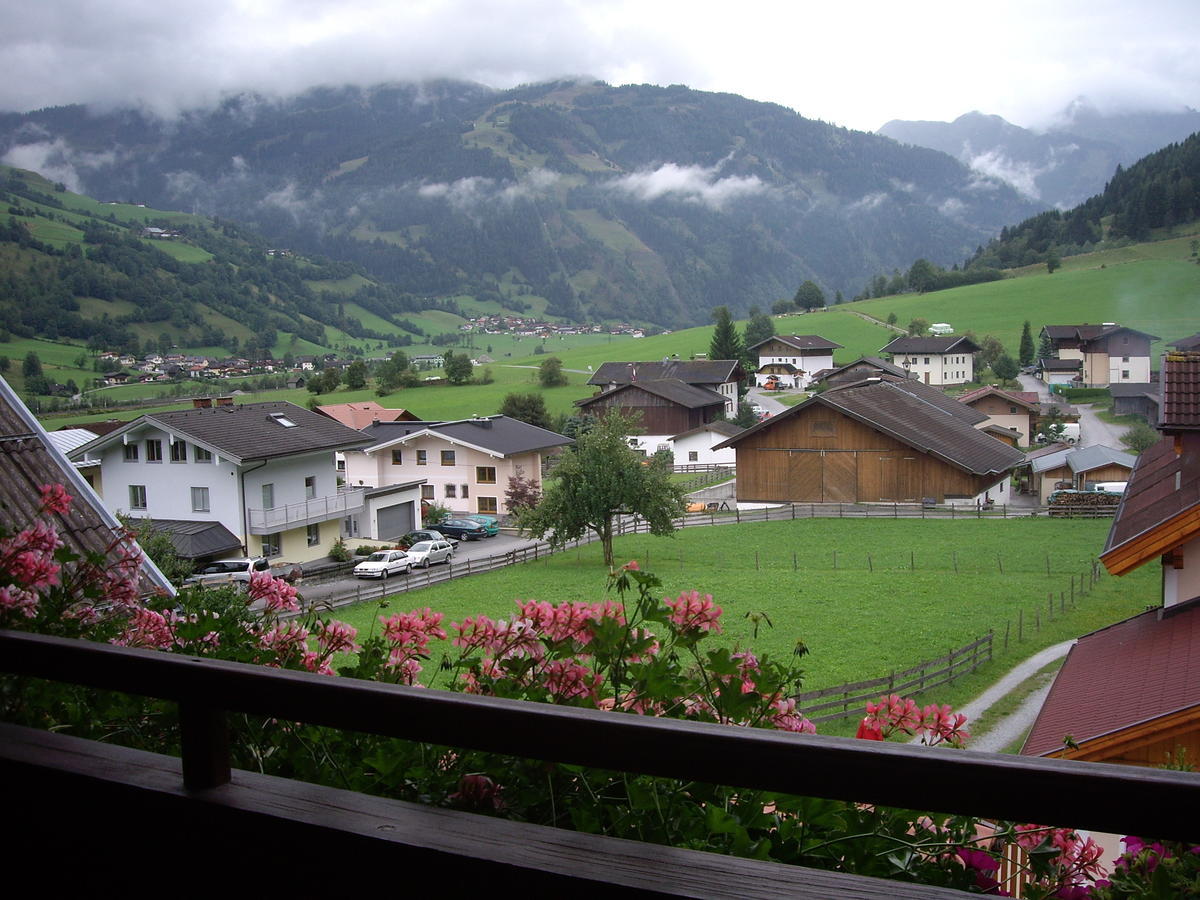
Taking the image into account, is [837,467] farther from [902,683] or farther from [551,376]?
[551,376]

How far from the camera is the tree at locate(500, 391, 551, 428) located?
3634cm

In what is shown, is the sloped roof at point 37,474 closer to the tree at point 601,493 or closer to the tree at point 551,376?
the tree at point 601,493

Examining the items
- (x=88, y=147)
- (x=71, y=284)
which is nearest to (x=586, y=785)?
(x=71, y=284)

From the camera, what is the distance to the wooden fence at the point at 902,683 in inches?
272

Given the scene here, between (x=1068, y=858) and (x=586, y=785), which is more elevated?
(x=586, y=785)

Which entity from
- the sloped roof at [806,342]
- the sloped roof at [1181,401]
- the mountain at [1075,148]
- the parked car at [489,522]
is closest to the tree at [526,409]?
the parked car at [489,522]

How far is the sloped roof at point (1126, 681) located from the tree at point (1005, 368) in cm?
3338

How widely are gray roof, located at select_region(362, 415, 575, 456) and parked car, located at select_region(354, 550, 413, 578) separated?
7.76 meters

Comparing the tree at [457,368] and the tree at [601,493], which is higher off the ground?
the tree at [457,368]

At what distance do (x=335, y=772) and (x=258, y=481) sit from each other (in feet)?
49.3

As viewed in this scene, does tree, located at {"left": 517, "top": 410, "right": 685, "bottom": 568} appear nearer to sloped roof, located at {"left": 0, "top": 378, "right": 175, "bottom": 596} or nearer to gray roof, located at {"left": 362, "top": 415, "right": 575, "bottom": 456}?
gray roof, located at {"left": 362, "top": 415, "right": 575, "bottom": 456}

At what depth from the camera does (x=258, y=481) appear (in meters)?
15.8

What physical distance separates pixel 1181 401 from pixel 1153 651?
5.63ft

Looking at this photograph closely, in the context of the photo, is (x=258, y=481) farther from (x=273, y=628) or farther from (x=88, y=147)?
(x=88, y=147)
